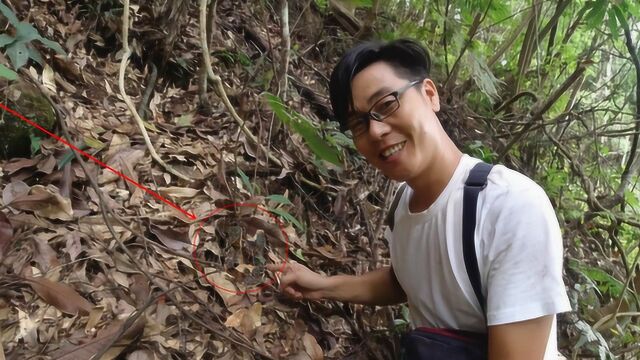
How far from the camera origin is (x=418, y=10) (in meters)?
4.42

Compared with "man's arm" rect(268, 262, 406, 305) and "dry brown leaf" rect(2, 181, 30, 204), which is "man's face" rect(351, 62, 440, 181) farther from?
"dry brown leaf" rect(2, 181, 30, 204)

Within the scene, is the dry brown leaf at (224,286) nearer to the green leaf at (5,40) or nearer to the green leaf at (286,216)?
the green leaf at (286,216)

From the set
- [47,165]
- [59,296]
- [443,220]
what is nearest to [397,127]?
[443,220]

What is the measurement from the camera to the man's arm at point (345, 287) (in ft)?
7.02

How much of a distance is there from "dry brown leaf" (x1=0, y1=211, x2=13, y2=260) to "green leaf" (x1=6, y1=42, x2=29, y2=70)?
793 mm

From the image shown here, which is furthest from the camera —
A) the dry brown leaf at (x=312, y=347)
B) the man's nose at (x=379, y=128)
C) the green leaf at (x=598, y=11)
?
the green leaf at (x=598, y=11)

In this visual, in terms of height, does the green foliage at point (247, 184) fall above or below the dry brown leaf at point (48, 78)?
below

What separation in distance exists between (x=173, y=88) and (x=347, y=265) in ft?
4.94

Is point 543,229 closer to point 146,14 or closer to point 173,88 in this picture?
point 173,88

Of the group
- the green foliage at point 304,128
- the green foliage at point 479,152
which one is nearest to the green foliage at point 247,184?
the green foliage at point 304,128

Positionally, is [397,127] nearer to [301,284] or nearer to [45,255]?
[301,284]

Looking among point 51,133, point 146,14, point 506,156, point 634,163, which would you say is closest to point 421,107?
point 51,133

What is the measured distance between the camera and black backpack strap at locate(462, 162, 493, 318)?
157cm

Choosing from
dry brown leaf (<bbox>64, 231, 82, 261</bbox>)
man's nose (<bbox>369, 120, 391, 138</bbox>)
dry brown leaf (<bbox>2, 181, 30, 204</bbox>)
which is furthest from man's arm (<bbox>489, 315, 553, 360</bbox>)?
dry brown leaf (<bbox>2, 181, 30, 204</bbox>)
